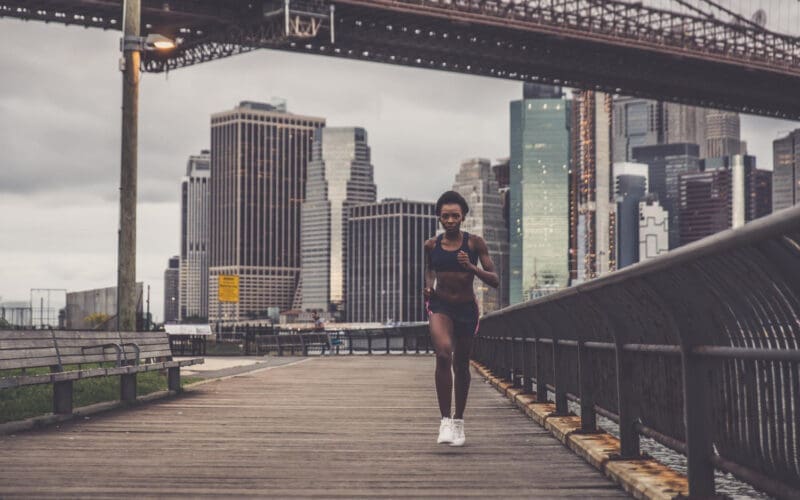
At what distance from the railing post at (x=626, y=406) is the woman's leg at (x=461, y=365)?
5.32ft

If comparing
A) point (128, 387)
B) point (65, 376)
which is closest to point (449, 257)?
point (65, 376)

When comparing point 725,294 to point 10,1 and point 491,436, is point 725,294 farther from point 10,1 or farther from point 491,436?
Answer: point 10,1

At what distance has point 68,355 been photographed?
936 cm

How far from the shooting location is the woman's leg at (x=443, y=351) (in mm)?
7223

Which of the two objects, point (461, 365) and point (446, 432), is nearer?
point (446, 432)

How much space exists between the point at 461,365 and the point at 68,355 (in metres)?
3.82

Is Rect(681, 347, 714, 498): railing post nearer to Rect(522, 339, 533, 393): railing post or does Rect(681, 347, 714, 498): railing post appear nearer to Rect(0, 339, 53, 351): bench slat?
Rect(0, 339, 53, 351): bench slat

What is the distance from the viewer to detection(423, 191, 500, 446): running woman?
722 centimetres

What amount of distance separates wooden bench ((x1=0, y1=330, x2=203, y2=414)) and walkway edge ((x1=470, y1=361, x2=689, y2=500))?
149 inches

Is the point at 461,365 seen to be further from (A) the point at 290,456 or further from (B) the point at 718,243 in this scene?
(B) the point at 718,243

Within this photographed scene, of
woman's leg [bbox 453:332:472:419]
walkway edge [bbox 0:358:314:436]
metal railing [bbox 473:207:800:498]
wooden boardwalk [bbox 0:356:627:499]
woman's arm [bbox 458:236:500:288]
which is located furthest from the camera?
walkway edge [bbox 0:358:314:436]

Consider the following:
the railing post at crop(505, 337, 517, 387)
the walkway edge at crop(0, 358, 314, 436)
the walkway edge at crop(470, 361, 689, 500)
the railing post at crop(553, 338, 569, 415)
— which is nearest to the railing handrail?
the walkway edge at crop(470, 361, 689, 500)

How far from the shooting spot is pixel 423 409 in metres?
10.9

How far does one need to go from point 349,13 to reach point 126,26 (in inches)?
1855
